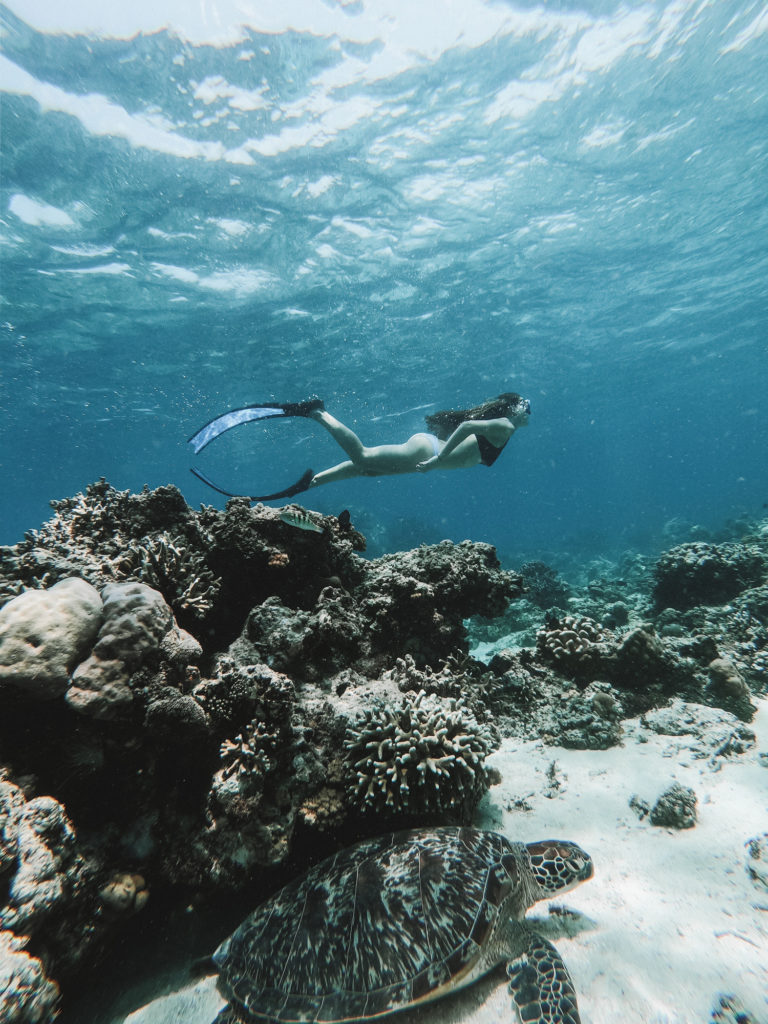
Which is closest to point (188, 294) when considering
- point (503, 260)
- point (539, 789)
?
point (503, 260)

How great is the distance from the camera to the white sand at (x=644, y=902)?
2369 millimetres

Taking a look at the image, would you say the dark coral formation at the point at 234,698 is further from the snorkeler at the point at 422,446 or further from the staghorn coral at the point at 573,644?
the snorkeler at the point at 422,446

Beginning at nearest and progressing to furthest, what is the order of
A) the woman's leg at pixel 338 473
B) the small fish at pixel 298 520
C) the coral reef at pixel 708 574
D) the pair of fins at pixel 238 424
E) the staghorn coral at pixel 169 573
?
the staghorn coral at pixel 169 573 < the small fish at pixel 298 520 < the pair of fins at pixel 238 424 < the woman's leg at pixel 338 473 < the coral reef at pixel 708 574

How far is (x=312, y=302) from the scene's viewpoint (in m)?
18.4

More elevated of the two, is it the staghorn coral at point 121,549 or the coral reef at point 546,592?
the staghorn coral at point 121,549

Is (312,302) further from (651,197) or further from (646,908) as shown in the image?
(646,908)

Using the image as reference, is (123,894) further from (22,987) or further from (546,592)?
(546,592)

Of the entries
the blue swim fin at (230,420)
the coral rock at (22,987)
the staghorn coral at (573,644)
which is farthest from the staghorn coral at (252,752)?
the blue swim fin at (230,420)

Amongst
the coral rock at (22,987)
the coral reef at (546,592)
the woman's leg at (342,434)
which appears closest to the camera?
the coral rock at (22,987)

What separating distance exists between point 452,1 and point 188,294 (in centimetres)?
1220

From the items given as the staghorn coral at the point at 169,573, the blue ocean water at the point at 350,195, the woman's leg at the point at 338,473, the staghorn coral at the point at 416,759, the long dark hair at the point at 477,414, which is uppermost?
the blue ocean water at the point at 350,195

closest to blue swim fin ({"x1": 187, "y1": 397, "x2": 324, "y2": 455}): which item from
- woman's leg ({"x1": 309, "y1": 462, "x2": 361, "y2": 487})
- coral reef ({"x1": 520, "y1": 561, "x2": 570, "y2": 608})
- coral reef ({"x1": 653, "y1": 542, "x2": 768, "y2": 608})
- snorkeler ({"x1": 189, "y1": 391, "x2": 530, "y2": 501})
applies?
snorkeler ({"x1": 189, "y1": 391, "x2": 530, "y2": 501})

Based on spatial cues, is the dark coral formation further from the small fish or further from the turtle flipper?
the turtle flipper

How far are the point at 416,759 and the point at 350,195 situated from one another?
54.3 feet
